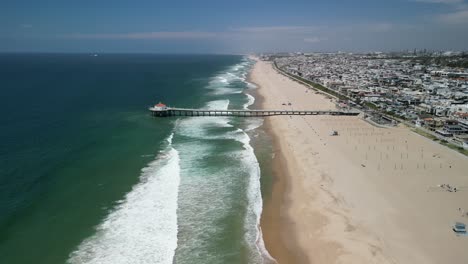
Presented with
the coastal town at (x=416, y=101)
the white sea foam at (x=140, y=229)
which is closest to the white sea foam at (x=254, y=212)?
the white sea foam at (x=140, y=229)

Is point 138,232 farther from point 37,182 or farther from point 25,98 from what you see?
point 25,98

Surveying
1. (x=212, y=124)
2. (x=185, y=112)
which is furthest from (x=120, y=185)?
(x=185, y=112)

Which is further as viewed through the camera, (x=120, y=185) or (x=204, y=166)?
(x=204, y=166)

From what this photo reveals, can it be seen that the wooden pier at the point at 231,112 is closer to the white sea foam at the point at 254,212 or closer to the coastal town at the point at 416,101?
the coastal town at the point at 416,101

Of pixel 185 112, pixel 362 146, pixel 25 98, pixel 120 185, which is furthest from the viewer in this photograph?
pixel 25 98

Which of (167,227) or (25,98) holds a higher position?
(25,98)

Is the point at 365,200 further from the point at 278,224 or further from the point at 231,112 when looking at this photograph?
the point at 231,112

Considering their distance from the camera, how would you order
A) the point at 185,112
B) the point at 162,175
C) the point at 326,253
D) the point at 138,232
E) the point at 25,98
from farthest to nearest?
the point at 25,98, the point at 185,112, the point at 162,175, the point at 138,232, the point at 326,253
